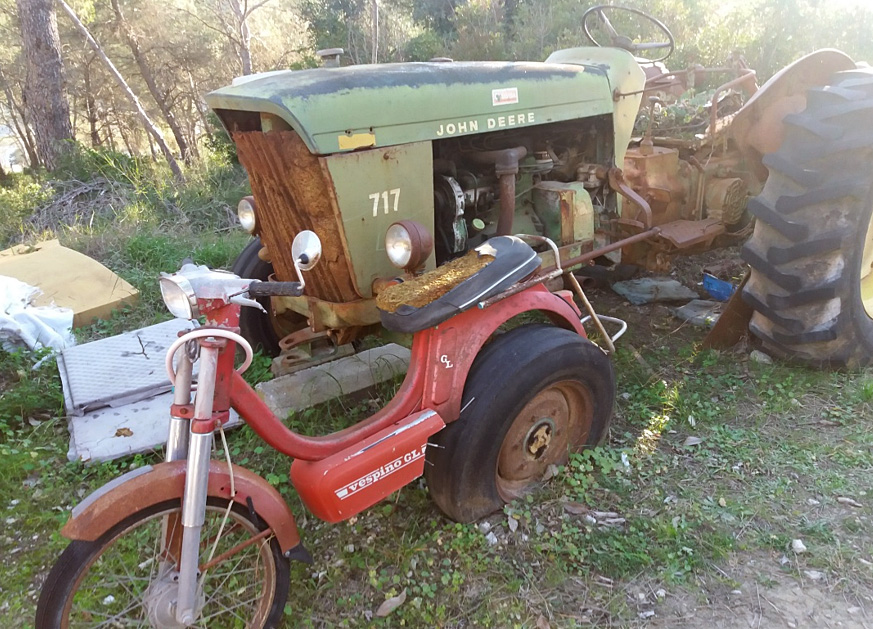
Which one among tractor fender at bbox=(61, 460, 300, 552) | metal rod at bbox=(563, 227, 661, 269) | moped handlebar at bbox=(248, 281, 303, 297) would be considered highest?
moped handlebar at bbox=(248, 281, 303, 297)

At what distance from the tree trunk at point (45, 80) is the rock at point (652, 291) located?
7.88 meters

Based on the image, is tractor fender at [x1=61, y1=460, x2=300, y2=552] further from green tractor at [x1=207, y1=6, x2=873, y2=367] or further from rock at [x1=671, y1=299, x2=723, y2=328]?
rock at [x1=671, y1=299, x2=723, y2=328]

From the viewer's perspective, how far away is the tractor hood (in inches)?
82.3

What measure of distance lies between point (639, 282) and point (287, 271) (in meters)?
2.59

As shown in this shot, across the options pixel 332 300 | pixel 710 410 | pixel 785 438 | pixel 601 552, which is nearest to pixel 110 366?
pixel 332 300

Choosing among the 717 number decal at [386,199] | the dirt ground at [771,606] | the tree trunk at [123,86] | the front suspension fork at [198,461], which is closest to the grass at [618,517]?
the dirt ground at [771,606]

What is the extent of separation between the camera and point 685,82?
4.21 meters

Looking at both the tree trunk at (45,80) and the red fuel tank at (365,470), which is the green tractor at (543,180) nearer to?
the red fuel tank at (365,470)

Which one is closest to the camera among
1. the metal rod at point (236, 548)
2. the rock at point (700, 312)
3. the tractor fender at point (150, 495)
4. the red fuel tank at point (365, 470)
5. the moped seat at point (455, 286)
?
the tractor fender at point (150, 495)

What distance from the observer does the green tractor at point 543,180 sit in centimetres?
221

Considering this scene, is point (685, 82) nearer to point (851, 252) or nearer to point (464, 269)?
point (851, 252)

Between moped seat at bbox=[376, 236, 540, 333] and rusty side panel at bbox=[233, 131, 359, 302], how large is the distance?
32 cm

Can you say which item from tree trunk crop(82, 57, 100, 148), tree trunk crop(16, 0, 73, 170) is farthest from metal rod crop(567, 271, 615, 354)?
tree trunk crop(82, 57, 100, 148)

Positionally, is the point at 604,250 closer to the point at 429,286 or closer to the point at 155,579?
the point at 429,286
